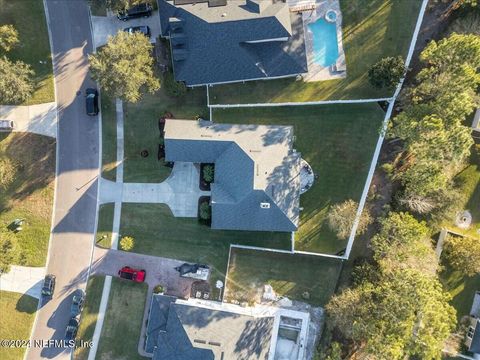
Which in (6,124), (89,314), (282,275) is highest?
(6,124)

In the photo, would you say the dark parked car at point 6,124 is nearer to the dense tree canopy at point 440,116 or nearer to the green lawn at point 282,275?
the green lawn at point 282,275

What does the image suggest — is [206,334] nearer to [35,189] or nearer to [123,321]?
[123,321]

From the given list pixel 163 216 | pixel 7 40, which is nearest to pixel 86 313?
pixel 163 216

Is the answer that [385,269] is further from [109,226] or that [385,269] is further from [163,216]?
[109,226]

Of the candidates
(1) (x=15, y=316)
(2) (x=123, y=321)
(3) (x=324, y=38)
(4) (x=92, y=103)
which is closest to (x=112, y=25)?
(4) (x=92, y=103)

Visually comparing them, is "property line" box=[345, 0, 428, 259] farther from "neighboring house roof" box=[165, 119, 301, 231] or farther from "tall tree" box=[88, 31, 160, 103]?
"tall tree" box=[88, 31, 160, 103]

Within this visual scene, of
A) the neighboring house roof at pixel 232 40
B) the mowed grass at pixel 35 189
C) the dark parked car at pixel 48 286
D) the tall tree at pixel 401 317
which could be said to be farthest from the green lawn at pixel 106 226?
the tall tree at pixel 401 317

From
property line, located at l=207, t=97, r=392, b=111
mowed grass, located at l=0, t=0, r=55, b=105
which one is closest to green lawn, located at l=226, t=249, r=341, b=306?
property line, located at l=207, t=97, r=392, b=111

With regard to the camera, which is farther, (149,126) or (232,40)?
(149,126)
